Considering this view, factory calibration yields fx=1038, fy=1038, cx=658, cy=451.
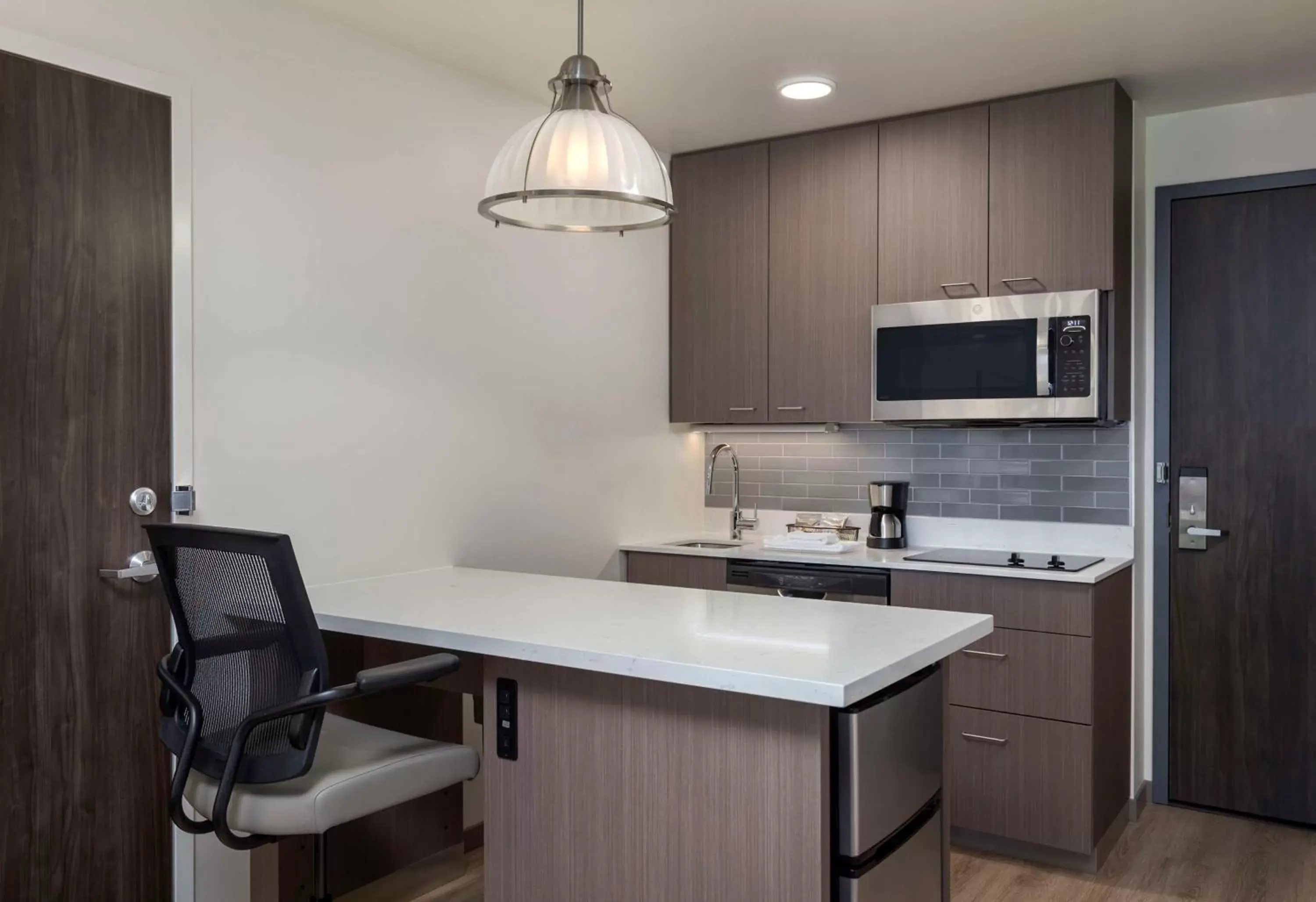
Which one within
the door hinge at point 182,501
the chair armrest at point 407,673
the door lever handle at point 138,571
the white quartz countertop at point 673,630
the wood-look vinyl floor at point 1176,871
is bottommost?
the wood-look vinyl floor at point 1176,871

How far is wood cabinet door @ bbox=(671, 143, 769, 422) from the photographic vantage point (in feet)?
13.1

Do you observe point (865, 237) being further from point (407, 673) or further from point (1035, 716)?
point (407, 673)

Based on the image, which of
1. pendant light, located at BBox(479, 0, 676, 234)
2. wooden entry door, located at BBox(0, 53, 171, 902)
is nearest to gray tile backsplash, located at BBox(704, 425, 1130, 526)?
pendant light, located at BBox(479, 0, 676, 234)

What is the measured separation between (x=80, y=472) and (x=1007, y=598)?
254 cm

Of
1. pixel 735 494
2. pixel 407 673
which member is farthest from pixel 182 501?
pixel 735 494

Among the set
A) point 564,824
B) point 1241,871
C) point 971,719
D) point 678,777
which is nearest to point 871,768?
point 678,777

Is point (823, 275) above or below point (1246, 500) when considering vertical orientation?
above

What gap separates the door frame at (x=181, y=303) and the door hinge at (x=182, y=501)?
0.02 metres

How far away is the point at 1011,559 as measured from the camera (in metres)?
3.40

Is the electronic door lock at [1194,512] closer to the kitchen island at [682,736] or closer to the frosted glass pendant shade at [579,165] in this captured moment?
the kitchen island at [682,736]

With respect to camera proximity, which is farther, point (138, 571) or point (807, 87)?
point (807, 87)

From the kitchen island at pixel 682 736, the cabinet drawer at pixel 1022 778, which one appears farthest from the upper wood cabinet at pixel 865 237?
the kitchen island at pixel 682 736

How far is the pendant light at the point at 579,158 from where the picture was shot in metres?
1.95

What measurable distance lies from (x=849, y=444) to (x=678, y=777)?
95.6 inches
